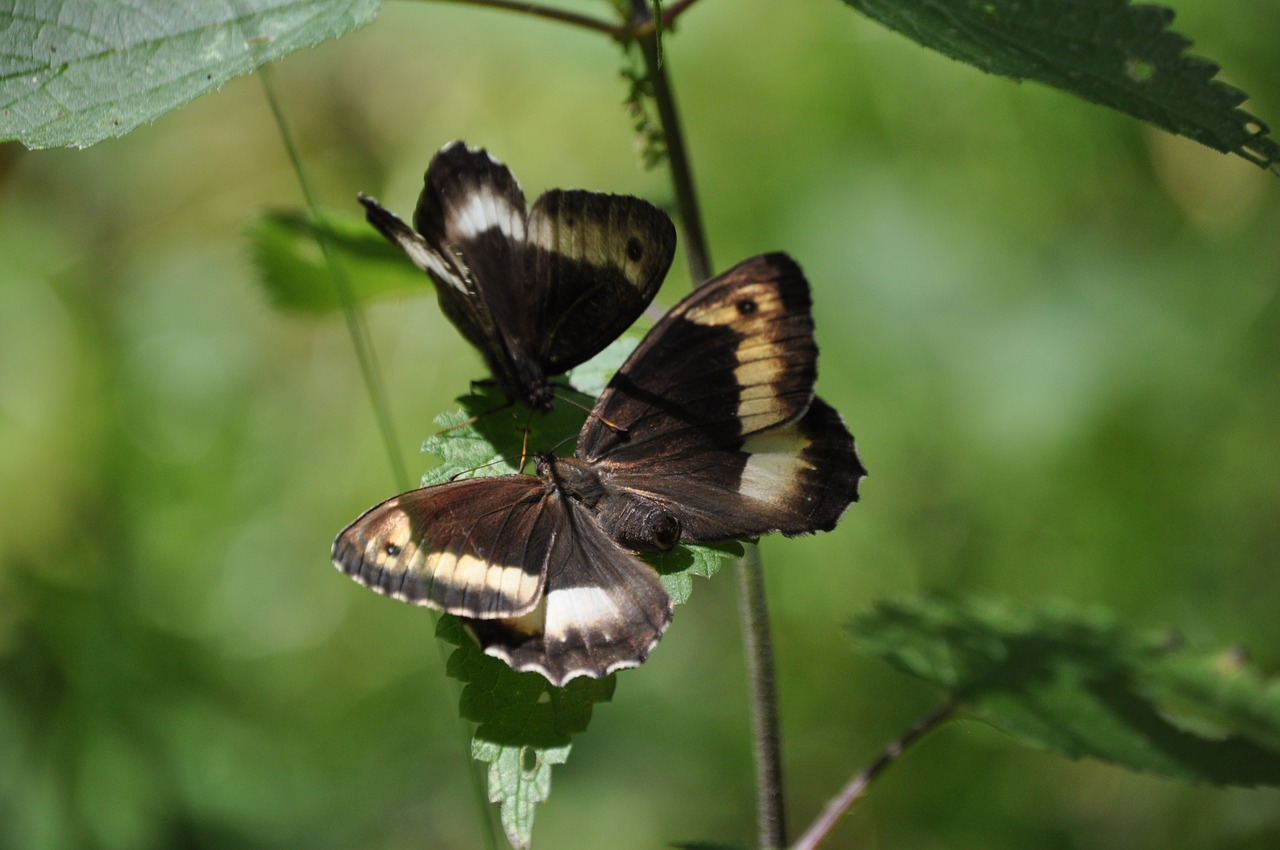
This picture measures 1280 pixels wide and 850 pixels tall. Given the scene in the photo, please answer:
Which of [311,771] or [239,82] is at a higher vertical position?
[239,82]

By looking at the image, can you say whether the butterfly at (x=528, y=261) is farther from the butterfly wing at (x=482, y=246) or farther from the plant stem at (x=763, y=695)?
the plant stem at (x=763, y=695)

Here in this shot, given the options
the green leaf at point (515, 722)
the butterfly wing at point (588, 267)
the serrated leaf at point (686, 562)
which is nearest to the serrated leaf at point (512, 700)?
the green leaf at point (515, 722)

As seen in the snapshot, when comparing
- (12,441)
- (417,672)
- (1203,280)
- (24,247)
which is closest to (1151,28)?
(1203,280)

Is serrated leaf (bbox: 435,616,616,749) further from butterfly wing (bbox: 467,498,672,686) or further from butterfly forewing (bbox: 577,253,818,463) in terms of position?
Result: butterfly forewing (bbox: 577,253,818,463)

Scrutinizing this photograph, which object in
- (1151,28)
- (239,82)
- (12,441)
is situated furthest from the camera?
(239,82)

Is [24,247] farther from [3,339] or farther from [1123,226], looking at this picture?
[1123,226]
